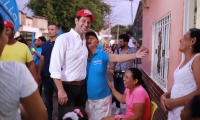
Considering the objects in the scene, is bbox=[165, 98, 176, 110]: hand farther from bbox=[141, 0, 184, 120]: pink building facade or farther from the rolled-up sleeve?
bbox=[141, 0, 184, 120]: pink building facade

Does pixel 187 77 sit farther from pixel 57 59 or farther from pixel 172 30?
pixel 172 30

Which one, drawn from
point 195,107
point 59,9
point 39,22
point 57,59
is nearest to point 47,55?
point 57,59

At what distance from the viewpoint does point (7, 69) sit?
1.37 metres

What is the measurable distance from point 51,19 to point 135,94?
18.9 meters

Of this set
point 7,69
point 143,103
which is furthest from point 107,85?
point 7,69

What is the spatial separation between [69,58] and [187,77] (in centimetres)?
144

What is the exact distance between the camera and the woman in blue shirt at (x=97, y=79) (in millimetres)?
3400

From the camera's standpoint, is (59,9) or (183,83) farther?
(59,9)

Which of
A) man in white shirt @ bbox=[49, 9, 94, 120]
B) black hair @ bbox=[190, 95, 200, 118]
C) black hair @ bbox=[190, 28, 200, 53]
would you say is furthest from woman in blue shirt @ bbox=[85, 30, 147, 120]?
black hair @ bbox=[190, 95, 200, 118]

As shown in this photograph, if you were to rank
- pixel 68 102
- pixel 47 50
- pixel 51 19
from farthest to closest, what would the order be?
pixel 51 19 < pixel 47 50 < pixel 68 102

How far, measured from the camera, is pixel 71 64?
10.4 feet

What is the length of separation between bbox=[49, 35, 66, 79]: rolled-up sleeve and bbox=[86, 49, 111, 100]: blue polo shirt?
0.48m

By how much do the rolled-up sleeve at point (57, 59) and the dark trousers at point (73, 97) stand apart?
0.28 meters

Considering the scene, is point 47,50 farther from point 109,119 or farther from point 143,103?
point 143,103
